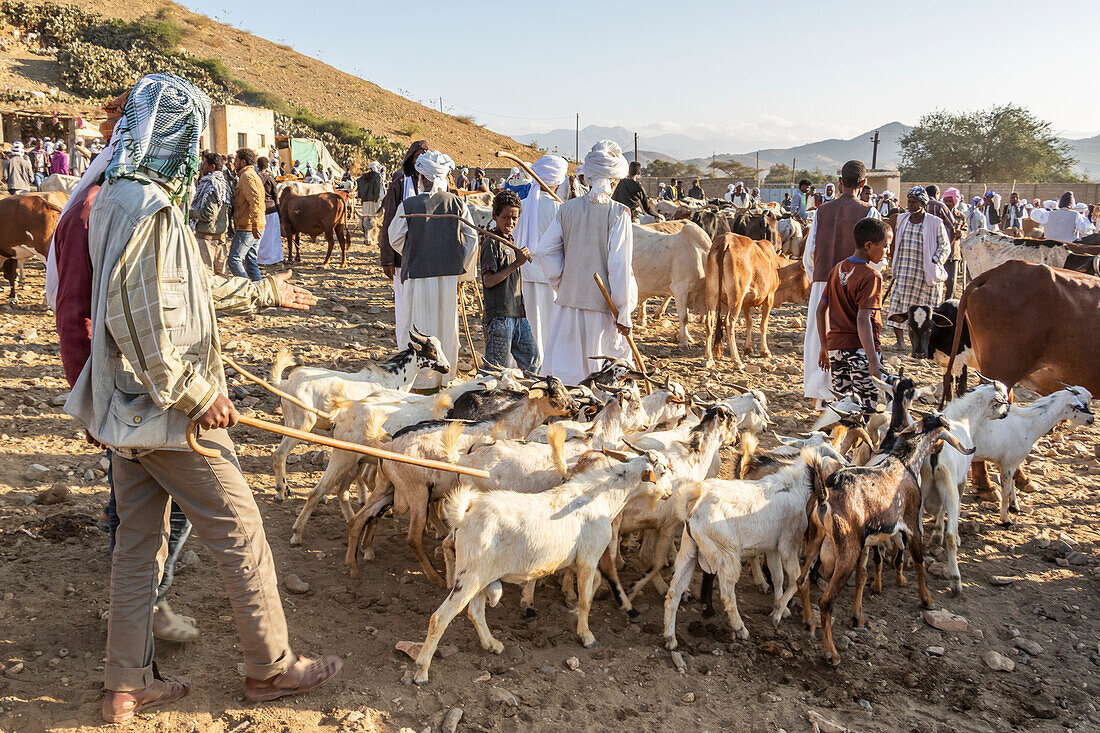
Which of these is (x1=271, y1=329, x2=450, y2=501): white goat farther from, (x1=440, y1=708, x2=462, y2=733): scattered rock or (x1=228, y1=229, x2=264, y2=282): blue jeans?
(x1=228, y1=229, x2=264, y2=282): blue jeans


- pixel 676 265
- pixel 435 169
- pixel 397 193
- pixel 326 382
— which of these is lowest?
pixel 326 382

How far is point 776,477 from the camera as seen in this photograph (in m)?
4.33

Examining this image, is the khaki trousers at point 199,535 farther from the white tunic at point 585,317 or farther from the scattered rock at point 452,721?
the white tunic at point 585,317

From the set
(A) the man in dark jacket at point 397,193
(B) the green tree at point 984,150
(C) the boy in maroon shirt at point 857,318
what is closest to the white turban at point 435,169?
(A) the man in dark jacket at point 397,193

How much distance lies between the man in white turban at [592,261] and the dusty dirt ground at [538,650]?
6.69 ft

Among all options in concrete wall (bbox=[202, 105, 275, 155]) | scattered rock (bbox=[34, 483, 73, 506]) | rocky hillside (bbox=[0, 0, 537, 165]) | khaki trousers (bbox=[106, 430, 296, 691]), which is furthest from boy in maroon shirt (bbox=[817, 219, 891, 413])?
rocky hillside (bbox=[0, 0, 537, 165])

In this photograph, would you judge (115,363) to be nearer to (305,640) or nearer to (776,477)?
(305,640)

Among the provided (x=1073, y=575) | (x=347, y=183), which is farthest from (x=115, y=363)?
(x=347, y=183)

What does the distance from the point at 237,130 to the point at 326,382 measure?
3582 centimetres

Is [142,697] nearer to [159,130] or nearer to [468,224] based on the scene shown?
[159,130]

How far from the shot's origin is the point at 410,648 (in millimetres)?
3680

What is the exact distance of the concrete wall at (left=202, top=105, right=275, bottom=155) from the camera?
117 feet

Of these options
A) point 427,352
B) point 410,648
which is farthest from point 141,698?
point 427,352

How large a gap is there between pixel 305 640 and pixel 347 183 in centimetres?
2851
